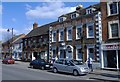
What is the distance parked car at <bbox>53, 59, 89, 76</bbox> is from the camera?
67.7 ft

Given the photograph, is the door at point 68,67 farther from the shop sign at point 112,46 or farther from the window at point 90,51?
the window at point 90,51

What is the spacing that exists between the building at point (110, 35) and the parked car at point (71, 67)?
4.82 m

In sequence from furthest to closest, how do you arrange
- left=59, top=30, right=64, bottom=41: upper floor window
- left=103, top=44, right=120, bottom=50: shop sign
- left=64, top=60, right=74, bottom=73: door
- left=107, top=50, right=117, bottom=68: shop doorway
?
1. left=59, top=30, right=64, bottom=41: upper floor window
2. left=107, top=50, right=117, bottom=68: shop doorway
3. left=103, top=44, right=120, bottom=50: shop sign
4. left=64, top=60, right=74, bottom=73: door

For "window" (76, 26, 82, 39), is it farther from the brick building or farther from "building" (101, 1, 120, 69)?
the brick building

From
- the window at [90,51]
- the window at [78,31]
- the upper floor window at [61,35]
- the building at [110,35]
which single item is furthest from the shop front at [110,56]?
the upper floor window at [61,35]

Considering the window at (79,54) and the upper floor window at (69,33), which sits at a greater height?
the upper floor window at (69,33)

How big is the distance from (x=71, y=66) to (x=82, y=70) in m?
1.40

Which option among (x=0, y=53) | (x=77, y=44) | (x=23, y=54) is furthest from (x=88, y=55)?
(x=0, y=53)

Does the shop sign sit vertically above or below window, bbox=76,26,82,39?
below

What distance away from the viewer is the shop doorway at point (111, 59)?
969 inches

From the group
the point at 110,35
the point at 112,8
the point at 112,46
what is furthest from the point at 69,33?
the point at 112,46

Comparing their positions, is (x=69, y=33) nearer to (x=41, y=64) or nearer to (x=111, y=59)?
(x=41, y=64)

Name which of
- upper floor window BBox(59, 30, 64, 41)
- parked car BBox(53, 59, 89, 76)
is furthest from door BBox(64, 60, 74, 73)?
upper floor window BBox(59, 30, 64, 41)

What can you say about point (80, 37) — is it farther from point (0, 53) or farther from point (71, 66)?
point (0, 53)
